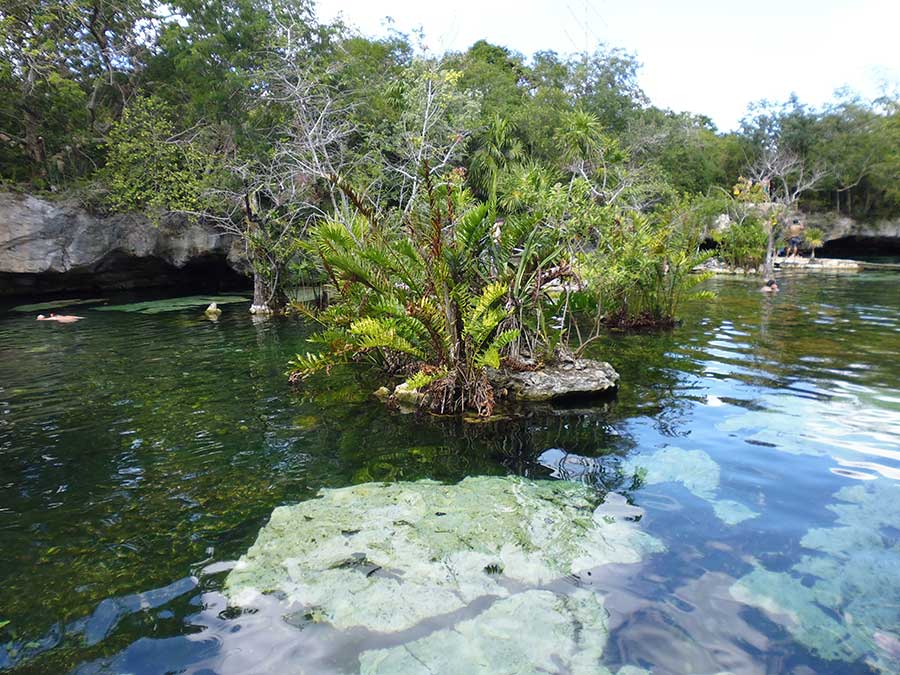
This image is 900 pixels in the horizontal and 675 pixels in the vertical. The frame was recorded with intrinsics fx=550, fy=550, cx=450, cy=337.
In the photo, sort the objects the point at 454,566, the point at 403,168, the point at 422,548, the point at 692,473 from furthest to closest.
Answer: the point at 403,168, the point at 692,473, the point at 422,548, the point at 454,566

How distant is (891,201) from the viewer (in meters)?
37.2

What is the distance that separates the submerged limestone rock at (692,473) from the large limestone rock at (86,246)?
17135mm

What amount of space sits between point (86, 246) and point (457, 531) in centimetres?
2056

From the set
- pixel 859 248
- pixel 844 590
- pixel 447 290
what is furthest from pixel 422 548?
pixel 859 248

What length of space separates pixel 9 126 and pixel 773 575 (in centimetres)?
2471

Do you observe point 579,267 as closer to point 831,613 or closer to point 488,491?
point 488,491

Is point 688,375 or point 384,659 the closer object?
point 384,659

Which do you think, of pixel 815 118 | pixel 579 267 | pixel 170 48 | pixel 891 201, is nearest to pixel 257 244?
pixel 170 48

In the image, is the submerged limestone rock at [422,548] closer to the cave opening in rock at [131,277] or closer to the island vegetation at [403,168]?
the island vegetation at [403,168]

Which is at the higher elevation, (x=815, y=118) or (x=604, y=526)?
(x=815, y=118)

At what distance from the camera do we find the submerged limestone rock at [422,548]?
119 inches

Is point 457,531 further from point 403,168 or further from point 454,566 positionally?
point 403,168

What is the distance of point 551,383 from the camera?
688cm

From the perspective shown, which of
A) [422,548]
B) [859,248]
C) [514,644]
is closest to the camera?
[514,644]
